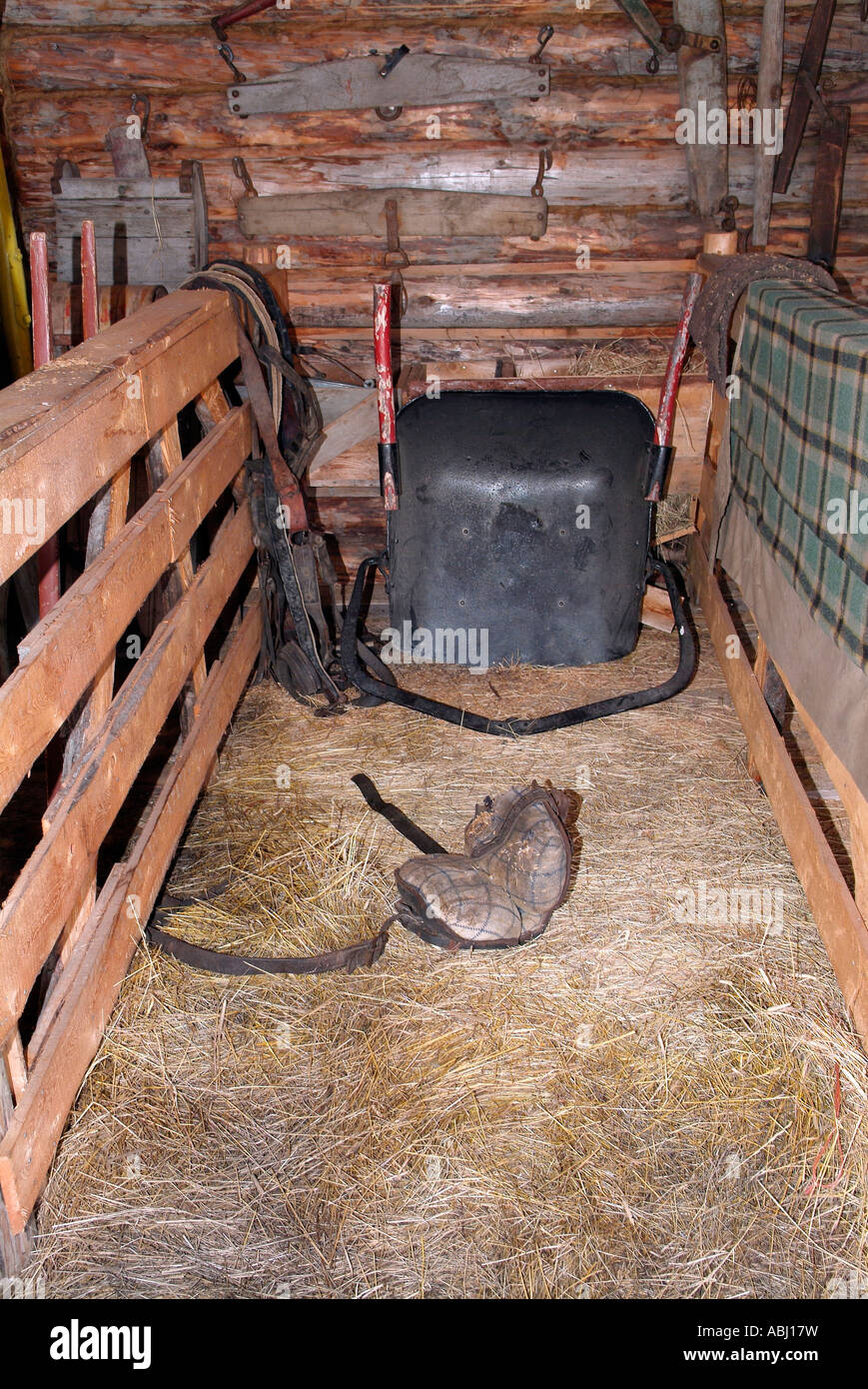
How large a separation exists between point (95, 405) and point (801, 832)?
200cm

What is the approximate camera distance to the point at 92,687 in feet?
7.89

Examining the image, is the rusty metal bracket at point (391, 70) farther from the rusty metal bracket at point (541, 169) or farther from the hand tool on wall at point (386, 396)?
the hand tool on wall at point (386, 396)

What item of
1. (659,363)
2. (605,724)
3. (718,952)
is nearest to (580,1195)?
(718,952)

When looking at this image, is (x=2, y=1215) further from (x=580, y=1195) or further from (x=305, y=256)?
(x=305, y=256)

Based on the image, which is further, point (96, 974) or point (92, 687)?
point (92, 687)

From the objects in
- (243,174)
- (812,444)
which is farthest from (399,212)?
(812,444)

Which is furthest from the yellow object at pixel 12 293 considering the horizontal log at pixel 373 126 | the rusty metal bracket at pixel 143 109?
the rusty metal bracket at pixel 143 109

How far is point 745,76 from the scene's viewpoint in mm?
4820

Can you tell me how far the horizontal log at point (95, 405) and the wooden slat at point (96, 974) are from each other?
883mm

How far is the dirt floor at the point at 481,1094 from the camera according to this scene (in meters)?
1.91

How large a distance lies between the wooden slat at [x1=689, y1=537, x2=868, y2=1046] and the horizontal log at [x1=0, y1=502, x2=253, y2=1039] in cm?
162

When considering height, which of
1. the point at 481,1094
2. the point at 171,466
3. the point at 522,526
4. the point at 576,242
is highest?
the point at 576,242

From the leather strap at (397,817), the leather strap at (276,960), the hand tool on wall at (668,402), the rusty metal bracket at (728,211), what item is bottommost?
the leather strap at (276,960)

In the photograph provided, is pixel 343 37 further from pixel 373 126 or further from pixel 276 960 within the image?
pixel 276 960
